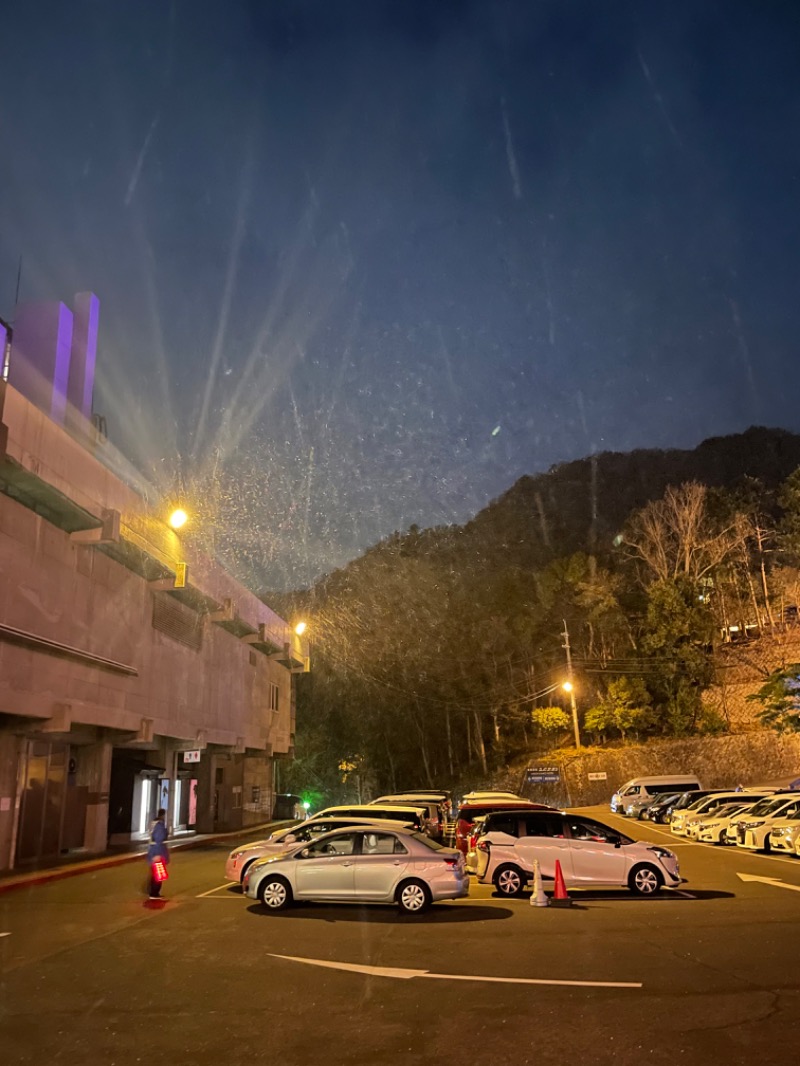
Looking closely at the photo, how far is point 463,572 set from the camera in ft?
294

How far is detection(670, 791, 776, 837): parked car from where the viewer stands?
31.1 m

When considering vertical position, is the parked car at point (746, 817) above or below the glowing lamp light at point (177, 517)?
below

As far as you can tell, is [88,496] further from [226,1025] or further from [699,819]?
[699,819]

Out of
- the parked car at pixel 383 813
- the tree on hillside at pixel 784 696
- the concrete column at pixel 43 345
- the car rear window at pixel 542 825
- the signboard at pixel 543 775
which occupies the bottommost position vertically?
the car rear window at pixel 542 825

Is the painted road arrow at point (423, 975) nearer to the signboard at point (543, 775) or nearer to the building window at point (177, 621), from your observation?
the building window at point (177, 621)

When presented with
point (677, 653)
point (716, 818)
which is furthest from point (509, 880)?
point (677, 653)

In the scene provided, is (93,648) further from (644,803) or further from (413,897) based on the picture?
(644,803)

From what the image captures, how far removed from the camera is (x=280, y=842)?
17656mm

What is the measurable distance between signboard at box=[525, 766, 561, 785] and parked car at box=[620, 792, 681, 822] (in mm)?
8603

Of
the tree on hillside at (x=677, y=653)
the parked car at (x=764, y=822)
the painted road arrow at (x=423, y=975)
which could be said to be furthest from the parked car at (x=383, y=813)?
the tree on hillside at (x=677, y=653)

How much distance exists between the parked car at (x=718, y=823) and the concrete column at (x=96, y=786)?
778 inches

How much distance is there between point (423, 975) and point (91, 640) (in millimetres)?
19009

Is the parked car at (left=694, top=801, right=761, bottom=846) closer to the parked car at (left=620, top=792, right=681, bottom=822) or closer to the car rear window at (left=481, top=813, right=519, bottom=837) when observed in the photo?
the parked car at (left=620, top=792, right=681, bottom=822)

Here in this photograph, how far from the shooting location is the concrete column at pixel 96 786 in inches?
1056
